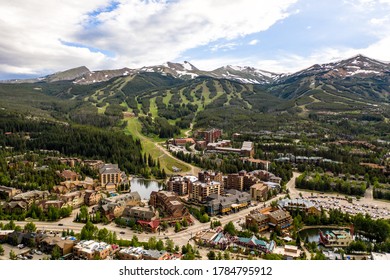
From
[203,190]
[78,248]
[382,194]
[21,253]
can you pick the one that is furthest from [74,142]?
[382,194]

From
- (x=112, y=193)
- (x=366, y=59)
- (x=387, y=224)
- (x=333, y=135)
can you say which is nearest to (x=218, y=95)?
(x=333, y=135)

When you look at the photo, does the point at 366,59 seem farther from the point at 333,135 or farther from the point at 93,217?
the point at 93,217

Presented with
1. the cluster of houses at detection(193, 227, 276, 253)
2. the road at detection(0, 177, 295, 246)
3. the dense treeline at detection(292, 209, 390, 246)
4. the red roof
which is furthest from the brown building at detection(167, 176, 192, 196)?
the cluster of houses at detection(193, 227, 276, 253)

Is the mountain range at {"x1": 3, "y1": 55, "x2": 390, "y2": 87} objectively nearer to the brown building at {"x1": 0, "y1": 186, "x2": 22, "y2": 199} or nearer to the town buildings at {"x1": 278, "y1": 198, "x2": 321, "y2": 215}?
the town buildings at {"x1": 278, "y1": 198, "x2": 321, "y2": 215}

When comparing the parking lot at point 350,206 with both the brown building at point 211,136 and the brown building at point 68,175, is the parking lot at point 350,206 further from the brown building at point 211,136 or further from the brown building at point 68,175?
the brown building at point 211,136

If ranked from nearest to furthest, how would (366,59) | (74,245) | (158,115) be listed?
1. (74,245)
2. (158,115)
3. (366,59)

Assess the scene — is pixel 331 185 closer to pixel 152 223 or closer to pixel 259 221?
pixel 259 221

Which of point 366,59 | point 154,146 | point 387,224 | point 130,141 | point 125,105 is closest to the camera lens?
point 387,224
